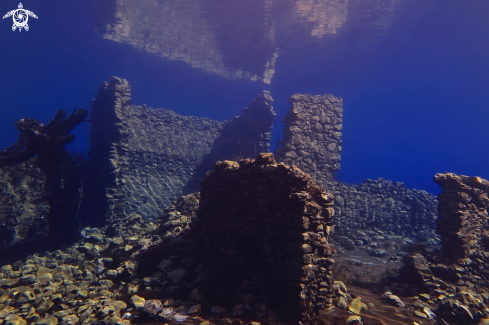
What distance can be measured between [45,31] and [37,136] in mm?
38218

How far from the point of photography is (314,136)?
15688 mm

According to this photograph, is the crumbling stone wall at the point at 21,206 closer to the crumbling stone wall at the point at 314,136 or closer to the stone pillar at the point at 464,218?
the crumbling stone wall at the point at 314,136

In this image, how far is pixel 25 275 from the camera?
719 centimetres

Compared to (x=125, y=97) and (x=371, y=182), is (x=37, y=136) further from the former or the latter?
(x=371, y=182)

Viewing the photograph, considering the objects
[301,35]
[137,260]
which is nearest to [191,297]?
[137,260]

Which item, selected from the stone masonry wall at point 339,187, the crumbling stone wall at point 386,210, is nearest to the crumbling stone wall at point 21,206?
the stone masonry wall at point 339,187

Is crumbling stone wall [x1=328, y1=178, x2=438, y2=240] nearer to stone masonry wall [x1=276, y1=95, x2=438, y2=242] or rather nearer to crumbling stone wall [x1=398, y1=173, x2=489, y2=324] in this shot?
stone masonry wall [x1=276, y1=95, x2=438, y2=242]

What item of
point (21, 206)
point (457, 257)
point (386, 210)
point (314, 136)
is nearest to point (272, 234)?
point (457, 257)

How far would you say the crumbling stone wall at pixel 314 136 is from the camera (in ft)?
48.3

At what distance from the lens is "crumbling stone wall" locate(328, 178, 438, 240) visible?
1602 centimetres

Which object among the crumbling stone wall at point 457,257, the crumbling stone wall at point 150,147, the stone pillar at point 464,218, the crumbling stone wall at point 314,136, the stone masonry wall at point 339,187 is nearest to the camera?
the crumbling stone wall at point 457,257

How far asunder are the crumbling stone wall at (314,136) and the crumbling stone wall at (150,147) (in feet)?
12.6

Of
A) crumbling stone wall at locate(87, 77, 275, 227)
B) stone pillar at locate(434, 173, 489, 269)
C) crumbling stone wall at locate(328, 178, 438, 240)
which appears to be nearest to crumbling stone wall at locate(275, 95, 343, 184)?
crumbling stone wall at locate(328, 178, 438, 240)

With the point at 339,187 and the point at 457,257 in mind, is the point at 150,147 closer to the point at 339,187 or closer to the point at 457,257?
the point at 339,187
